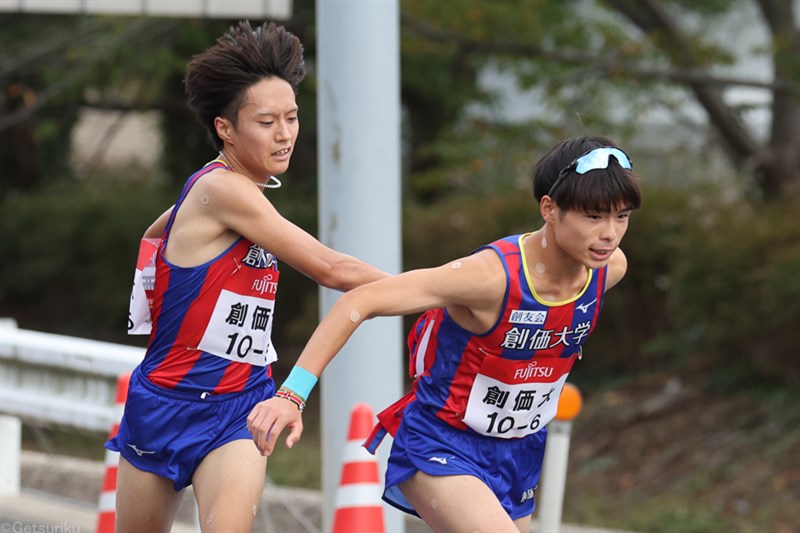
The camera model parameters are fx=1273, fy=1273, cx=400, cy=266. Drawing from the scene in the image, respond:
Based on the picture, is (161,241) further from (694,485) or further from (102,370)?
(694,485)

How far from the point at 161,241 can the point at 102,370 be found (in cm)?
247

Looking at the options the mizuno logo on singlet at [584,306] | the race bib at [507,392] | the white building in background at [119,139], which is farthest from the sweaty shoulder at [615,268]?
the white building in background at [119,139]

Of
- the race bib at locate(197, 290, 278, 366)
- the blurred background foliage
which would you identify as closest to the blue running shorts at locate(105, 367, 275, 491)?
the race bib at locate(197, 290, 278, 366)

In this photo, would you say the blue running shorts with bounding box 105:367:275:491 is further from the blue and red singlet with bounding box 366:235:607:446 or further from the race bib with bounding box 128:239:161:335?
the blue and red singlet with bounding box 366:235:607:446

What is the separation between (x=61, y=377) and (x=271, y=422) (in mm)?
3597

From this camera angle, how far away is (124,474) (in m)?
3.90

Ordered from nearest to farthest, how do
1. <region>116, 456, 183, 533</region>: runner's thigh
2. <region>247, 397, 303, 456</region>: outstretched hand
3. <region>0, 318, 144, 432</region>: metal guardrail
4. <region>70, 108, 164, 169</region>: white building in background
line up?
<region>247, 397, 303, 456</region>: outstretched hand → <region>116, 456, 183, 533</region>: runner's thigh → <region>0, 318, 144, 432</region>: metal guardrail → <region>70, 108, 164, 169</region>: white building in background

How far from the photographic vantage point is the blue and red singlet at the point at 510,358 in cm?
368

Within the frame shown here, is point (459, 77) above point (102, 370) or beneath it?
above

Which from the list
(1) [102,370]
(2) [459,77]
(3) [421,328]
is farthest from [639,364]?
(3) [421,328]

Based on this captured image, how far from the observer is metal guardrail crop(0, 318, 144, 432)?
20.5ft

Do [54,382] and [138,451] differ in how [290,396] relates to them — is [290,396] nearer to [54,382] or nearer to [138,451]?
[138,451]

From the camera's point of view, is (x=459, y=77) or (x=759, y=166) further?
(x=459, y=77)

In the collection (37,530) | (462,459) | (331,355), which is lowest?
(37,530)
